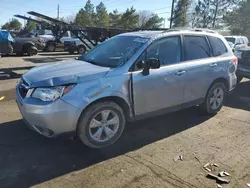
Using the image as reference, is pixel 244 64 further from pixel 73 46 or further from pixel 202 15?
pixel 202 15

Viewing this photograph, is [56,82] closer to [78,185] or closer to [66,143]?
[66,143]

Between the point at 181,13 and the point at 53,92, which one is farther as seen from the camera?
the point at 181,13

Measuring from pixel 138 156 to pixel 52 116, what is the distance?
4.36 ft

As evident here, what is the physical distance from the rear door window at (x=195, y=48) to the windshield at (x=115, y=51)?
0.97m

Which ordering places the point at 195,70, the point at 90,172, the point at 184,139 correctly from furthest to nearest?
the point at 195,70, the point at 184,139, the point at 90,172

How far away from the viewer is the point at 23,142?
432 centimetres

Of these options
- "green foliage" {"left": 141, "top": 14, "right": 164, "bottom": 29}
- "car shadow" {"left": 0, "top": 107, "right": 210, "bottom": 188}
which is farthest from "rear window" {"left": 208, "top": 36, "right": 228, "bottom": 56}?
"green foliage" {"left": 141, "top": 14, "right": 164, "bottom": 29}

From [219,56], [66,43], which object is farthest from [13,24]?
[219,56]

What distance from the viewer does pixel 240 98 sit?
7.57 meters

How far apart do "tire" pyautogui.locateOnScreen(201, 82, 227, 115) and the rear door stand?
0.21 m

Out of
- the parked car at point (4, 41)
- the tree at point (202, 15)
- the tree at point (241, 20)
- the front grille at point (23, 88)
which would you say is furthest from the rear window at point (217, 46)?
the tree at point (202, 15)

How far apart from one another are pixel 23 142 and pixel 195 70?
3.21m

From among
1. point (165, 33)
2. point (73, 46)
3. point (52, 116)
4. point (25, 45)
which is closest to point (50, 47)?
point (73, 46)

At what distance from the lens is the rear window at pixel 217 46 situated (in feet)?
18.5
